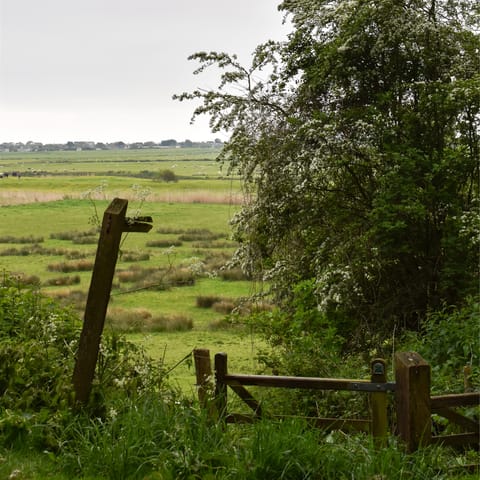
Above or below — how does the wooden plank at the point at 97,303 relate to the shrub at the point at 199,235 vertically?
above

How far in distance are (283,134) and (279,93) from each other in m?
0.98

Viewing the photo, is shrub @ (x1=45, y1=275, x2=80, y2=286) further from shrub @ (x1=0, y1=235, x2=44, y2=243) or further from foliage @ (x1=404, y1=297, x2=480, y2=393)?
foliage @ (x1=404, y1=297, x2=480, y2=393)

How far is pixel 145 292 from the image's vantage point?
81.8 feet

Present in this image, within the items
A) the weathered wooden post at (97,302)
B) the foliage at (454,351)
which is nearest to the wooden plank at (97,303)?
the weathered wooden post at (97,302)

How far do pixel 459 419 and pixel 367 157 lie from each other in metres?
6.81

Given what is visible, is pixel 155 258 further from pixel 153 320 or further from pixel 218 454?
pixel 218 454

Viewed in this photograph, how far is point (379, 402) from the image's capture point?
4.69 metres

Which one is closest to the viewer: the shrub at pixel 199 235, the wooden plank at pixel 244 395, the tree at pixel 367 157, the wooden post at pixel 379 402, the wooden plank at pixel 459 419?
the wooden plank at pixel 459 419

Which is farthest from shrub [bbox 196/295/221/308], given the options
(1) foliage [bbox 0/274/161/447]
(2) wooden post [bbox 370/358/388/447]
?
(2) wooden post [bbox 370/358/388/447]

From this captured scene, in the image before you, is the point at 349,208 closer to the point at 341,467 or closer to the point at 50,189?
the point at 341,467

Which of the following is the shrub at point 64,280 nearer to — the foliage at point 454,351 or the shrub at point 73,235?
the shrub at point 73,235

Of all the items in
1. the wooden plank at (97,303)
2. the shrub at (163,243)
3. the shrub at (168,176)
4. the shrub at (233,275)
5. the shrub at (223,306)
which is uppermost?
the shrub at (168,176)

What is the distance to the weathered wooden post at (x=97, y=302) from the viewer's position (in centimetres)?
473

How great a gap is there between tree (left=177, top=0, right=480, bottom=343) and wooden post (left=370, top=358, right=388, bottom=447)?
5204 millimetres
